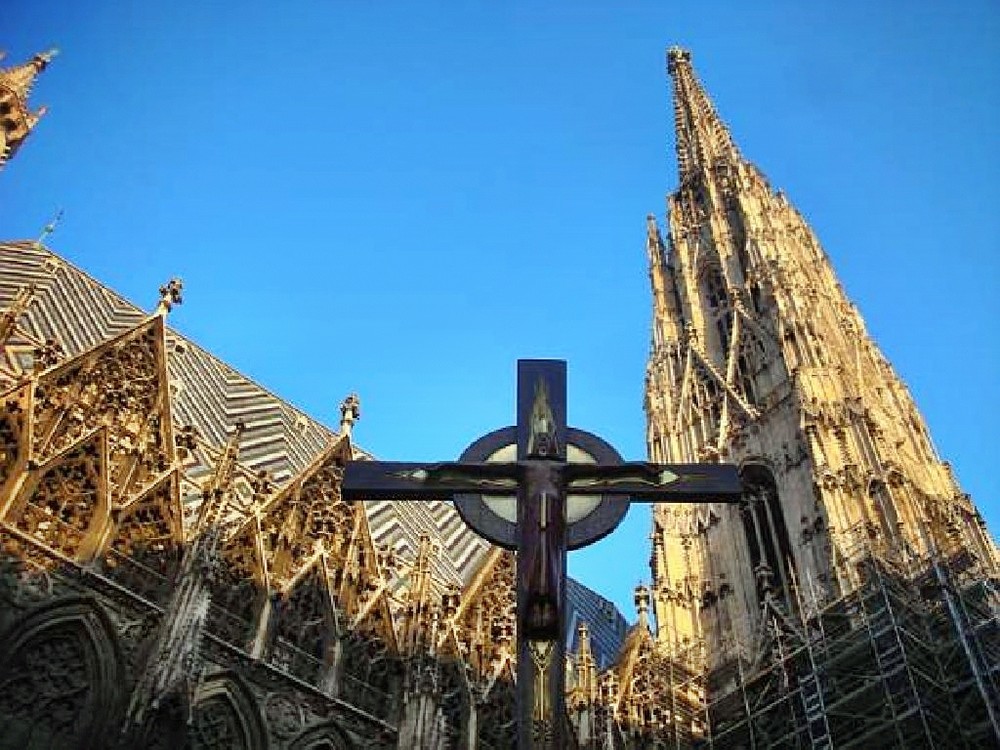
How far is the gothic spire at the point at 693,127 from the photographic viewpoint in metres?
34.8

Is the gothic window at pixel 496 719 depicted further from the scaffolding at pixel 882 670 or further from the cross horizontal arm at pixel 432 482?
the cross horizontal arm at pixel 432 482

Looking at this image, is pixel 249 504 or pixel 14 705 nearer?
pixel 14 705

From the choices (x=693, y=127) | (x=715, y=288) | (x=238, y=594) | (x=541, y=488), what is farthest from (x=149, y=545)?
(x=693, y=127)

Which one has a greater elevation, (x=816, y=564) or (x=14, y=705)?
(x=816, y=564)

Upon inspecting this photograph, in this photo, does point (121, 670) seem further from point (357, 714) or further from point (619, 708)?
point (619, 708)

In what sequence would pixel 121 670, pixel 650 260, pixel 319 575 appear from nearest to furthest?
1. pixel 121 670
2. pixel 319 575
3. pixel 650 260

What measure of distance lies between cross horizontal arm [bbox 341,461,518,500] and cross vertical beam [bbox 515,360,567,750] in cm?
10

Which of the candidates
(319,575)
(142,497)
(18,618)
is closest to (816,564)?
(319,575)

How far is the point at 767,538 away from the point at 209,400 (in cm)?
1129

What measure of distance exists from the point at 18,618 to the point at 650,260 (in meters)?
25.0

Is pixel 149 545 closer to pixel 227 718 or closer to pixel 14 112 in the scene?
pixel 227 718

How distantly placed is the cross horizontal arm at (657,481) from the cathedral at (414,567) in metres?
3.12

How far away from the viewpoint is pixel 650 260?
3256 cm

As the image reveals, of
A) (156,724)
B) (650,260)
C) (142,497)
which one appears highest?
(650,260)
